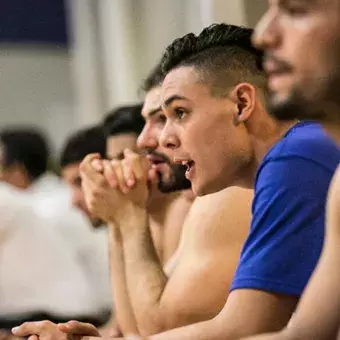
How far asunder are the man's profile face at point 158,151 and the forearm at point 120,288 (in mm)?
132

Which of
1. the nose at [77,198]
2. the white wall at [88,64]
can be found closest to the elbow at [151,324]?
the nose at [77,198]

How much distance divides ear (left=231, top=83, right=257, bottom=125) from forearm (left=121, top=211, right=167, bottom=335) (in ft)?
1.04

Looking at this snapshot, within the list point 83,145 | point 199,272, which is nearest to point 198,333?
point 199,272

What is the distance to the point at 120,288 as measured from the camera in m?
1.69

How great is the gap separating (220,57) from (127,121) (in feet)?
2.25

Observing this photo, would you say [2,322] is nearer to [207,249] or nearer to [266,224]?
[207,249]

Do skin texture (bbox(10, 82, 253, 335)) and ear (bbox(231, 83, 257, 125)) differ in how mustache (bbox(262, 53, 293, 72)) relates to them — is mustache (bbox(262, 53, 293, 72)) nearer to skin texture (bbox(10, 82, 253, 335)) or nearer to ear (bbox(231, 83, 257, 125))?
ear (bbox(231, 83, 257, 125))

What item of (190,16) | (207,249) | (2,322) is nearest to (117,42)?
(190,16)

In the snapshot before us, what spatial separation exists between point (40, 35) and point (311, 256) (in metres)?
4.44

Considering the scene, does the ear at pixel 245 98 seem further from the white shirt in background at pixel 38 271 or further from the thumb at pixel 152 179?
the white shirt in background at pixel 38 271

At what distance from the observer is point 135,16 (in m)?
4.26

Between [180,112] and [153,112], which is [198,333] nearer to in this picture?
[180,112]

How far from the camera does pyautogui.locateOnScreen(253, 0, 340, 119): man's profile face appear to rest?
2.97ft

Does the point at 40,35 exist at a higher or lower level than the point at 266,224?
lower
